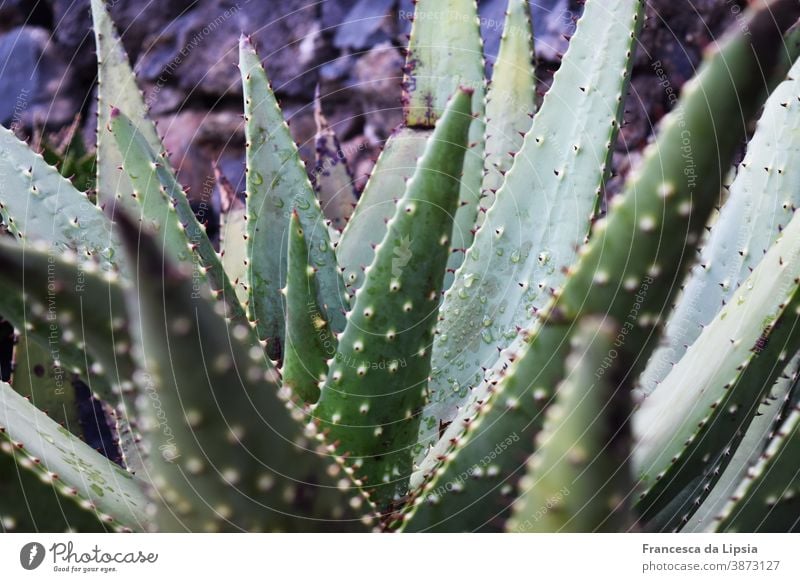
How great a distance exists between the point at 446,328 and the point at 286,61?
0.57m

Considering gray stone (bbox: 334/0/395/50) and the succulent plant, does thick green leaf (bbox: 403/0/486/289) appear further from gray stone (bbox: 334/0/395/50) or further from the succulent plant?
gray stone (bbox: 334/0/395/50)

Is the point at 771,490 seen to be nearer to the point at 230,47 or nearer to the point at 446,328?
the point at 446,328

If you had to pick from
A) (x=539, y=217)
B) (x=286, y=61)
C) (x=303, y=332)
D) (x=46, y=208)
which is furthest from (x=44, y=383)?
(x=286, y=61)

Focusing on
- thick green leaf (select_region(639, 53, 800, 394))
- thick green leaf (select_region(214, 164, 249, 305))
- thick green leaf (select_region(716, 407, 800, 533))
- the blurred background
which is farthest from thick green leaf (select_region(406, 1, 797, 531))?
the blurred background

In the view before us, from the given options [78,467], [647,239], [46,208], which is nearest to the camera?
[647,239]

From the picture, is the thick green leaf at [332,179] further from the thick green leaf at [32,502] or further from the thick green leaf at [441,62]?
the thick green leaf at [32,502]

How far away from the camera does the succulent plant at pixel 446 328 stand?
1.18 ft

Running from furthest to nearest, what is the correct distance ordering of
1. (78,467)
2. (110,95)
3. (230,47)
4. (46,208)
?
(230,47)
(110,95)
(46,208)
(78,467)

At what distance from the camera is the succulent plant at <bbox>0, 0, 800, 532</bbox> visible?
360 millimetres

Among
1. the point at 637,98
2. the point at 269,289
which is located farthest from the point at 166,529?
the point at 637,98

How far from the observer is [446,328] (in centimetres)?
61

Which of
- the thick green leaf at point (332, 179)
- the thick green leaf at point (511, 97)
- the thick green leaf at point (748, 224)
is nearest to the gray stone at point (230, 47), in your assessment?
the thick green leaf at point (332, 179)

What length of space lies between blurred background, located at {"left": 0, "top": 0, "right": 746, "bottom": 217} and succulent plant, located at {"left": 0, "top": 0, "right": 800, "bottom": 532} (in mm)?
262

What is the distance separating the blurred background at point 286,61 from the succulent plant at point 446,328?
0.86 feet
